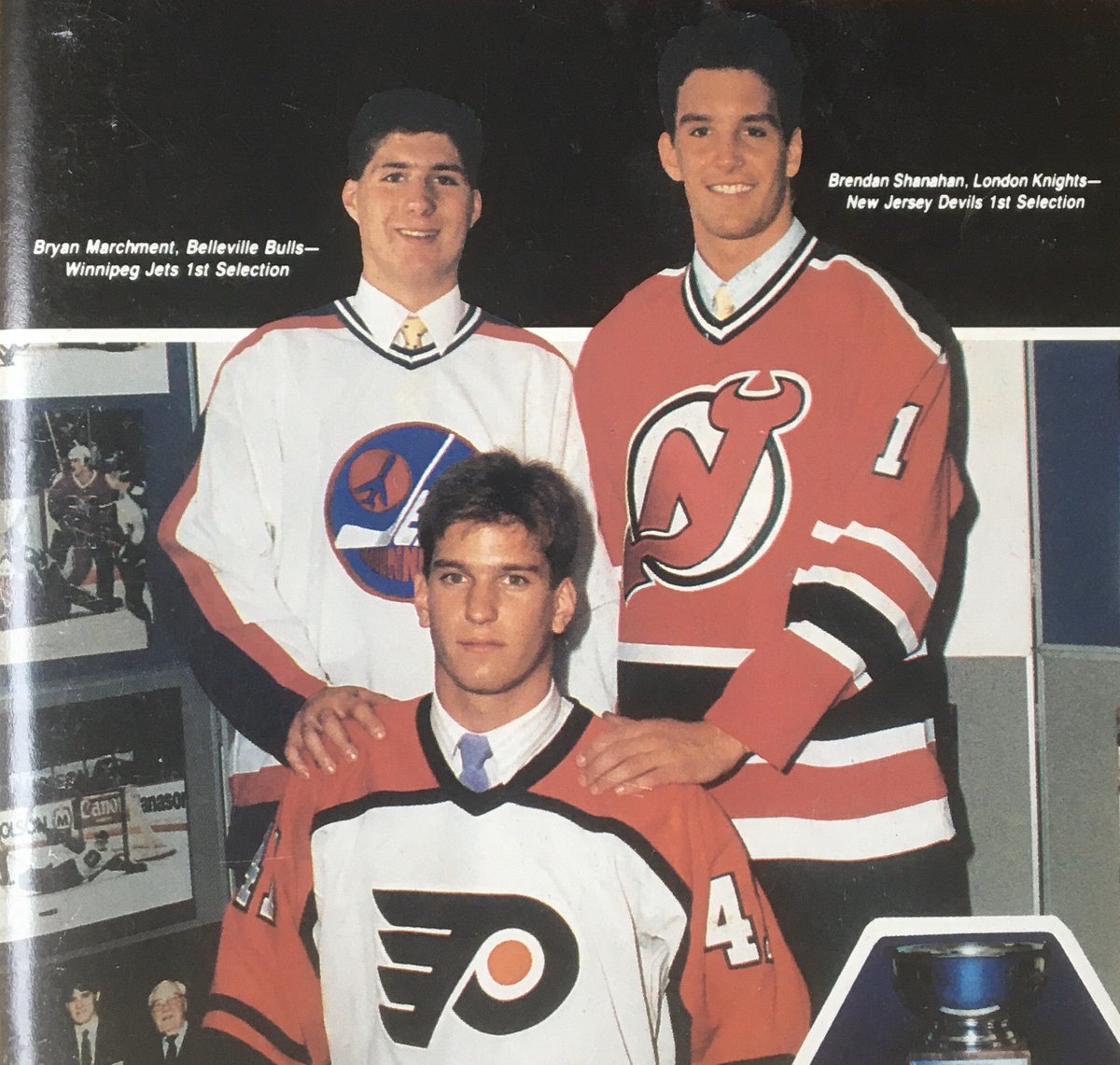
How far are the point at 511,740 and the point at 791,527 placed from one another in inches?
12.7

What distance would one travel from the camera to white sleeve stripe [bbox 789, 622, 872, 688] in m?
0.97

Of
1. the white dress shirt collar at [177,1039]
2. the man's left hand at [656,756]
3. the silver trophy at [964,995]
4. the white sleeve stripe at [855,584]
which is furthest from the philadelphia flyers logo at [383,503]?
the silver trophy at [964,995]

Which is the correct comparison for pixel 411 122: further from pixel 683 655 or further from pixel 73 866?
pixel 73 866

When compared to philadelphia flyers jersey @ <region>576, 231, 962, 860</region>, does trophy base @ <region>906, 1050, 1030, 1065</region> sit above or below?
below

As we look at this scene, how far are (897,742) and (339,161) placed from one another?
0.76 m

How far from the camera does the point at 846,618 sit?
97cm

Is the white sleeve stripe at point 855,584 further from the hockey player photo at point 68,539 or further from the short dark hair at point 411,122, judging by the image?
the hockey player photo at point 68,539

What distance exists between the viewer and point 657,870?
942mm

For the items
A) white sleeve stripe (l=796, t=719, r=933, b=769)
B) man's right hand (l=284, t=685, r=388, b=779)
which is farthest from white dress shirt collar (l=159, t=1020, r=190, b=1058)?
white sleeve stripe (l=796, t=719, r=933, b=769)

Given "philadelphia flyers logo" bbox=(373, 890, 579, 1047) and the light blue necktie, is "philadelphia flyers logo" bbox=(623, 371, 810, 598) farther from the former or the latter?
"philadelphia flyers logo" bbox=(373, 890, 579, 1047)

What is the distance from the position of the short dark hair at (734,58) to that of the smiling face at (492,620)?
0.43m

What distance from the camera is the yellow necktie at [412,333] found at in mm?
1011

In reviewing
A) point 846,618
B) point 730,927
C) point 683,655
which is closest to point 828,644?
point 846,618

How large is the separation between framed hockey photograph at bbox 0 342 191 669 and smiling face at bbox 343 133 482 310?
0.21 meters
